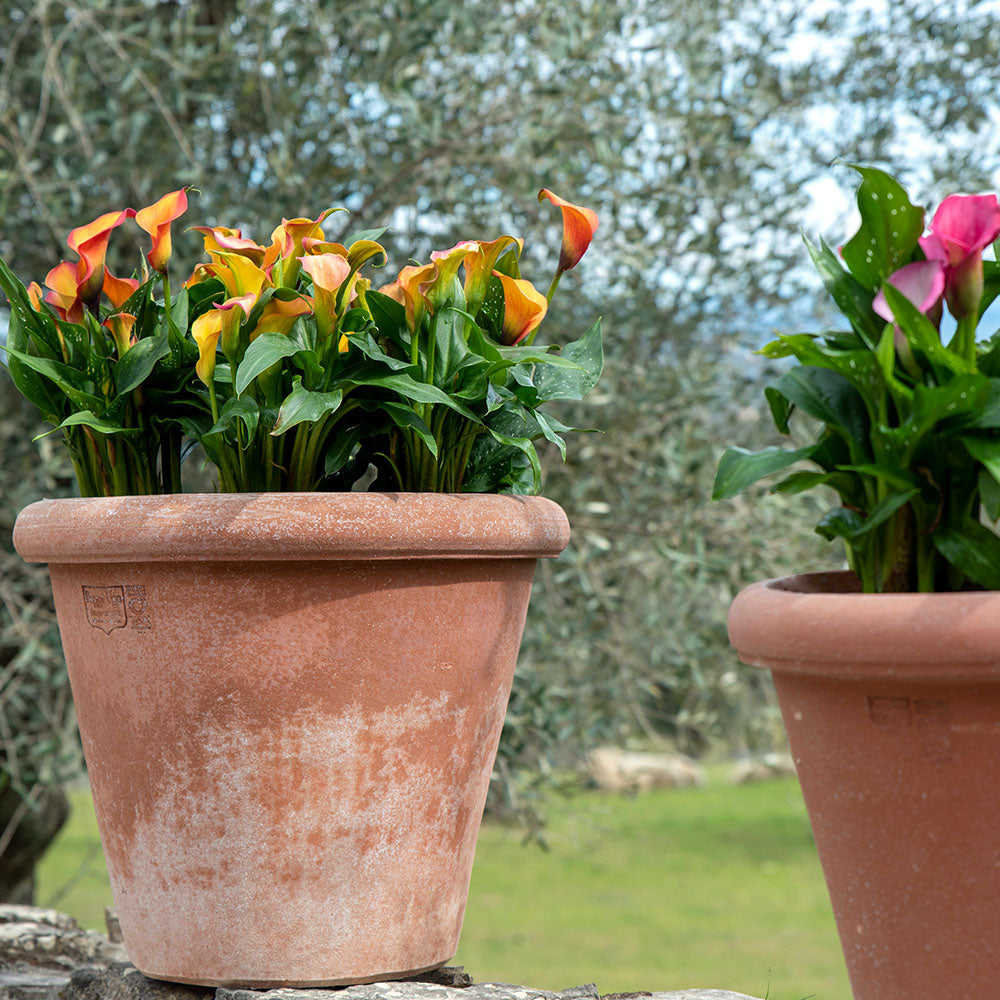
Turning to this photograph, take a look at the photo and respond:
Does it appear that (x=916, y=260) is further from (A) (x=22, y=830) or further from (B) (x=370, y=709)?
(A) (x=22, y=830)

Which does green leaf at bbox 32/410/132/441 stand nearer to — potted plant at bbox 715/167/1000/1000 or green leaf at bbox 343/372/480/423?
green leaf at bbox 343/372/480/423

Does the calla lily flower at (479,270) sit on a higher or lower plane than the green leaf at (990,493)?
higher

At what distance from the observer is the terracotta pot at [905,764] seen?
1.09 metres

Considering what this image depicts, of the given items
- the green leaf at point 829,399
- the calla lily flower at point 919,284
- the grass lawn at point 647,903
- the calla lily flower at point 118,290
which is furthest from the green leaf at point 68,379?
the grass lawn at point 647,903

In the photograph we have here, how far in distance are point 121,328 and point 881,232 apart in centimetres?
101

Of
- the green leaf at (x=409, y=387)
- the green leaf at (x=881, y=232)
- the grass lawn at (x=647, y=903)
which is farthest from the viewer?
the grass lawn at (x=647, y=903)

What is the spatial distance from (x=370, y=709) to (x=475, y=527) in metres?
0.27

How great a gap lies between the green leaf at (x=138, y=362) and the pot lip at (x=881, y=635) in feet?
2.73

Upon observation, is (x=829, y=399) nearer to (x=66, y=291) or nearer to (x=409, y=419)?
(x=409, y=419)

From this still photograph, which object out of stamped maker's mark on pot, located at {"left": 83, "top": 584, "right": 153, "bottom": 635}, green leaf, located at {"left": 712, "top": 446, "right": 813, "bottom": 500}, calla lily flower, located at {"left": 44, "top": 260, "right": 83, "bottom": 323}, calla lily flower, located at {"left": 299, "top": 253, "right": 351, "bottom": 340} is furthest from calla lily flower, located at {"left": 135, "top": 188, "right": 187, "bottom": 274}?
green leaf, located at {"left": 712, "top": 446, "right": 813, "bottom": 500}

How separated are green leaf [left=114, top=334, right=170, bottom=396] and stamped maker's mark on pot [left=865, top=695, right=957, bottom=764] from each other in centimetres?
97

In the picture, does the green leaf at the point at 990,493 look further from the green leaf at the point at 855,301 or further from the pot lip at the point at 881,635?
the green leaf at the point at 855,301

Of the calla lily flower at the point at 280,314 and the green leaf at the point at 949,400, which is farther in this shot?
the calla lily flower at the point at 280,314

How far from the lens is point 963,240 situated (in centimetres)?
118
